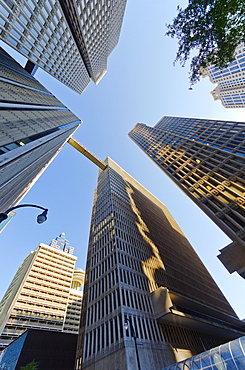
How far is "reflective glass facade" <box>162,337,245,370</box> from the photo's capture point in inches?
531

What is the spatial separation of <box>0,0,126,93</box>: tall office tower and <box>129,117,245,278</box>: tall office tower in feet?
131

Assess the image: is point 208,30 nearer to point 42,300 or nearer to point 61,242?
point 42,300

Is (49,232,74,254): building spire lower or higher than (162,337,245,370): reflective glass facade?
lower

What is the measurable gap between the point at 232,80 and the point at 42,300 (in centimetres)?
13628

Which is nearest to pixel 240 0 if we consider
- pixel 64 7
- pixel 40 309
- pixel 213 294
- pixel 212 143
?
pixel 212 143

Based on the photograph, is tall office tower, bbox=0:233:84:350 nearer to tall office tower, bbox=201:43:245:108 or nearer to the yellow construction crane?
the yellow construction crane

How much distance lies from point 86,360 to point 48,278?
65.7 m

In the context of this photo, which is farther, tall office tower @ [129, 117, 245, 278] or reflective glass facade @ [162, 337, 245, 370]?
tall office tower @ [129, 117, 245, 278]

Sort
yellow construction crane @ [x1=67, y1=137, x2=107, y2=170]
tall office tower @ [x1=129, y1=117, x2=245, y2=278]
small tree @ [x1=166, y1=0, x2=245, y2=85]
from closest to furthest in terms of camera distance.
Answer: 1. small tree @ [x1=166, y1=0, x2=245, y2=85]
2. tall office tower @ [x1=129, y1=117, x2=245, y2=278]
3. yellow construction crane @ [x1=67, y1=137, x2=107, y2=170]

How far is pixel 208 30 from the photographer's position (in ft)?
47.1

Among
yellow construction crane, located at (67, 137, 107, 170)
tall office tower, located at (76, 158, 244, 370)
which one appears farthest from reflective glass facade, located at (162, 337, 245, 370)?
yellow construction crane, located at (67, 137, 107, 170)

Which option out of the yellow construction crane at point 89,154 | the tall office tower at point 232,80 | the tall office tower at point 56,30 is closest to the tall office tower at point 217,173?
the yellow construction crane at point 89,154

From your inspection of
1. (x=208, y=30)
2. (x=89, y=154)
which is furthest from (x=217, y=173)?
(x=89, y=154)

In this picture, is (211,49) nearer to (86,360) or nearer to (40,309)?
(86,360)
